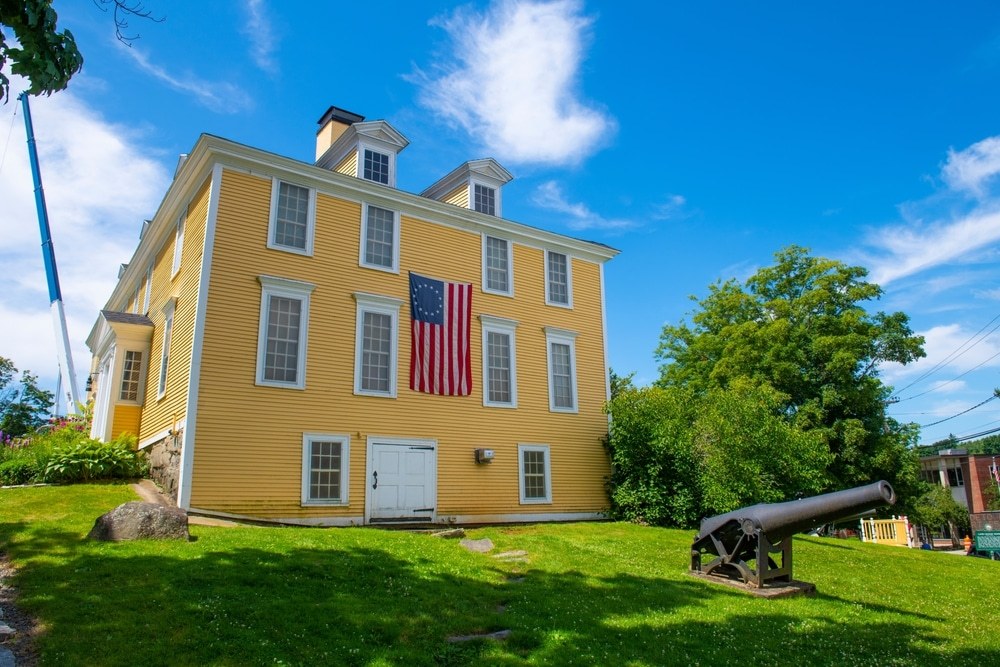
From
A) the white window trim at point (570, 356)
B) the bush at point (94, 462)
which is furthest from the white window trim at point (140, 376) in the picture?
the white window trim at point (570, 356)

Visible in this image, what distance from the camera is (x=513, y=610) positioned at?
28.5ft

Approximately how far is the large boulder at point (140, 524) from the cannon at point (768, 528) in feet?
28.4

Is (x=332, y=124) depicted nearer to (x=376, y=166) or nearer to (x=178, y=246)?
(x=376, y=166)

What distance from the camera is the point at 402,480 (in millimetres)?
17109

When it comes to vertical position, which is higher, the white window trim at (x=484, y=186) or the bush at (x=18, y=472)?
the white window trim at (x=484, y=186)

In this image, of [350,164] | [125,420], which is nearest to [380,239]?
[350,164]

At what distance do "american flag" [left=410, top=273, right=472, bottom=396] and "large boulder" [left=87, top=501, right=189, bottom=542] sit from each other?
25.8 ft

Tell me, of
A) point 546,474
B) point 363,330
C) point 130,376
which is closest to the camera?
point 363,330

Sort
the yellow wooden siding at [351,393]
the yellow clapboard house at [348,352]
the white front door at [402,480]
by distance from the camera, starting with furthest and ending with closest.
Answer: the white front door at [402,480]
the yellow clapboard house at [348,352]
the yellow wooden siding at [351,393]

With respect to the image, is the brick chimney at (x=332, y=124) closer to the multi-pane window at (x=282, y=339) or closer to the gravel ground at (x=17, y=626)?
the multi-pane window at (x=282, y=339)

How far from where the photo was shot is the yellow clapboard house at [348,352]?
15383 mm

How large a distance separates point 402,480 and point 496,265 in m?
7.31

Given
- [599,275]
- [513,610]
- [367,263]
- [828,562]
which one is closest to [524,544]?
[513,610]

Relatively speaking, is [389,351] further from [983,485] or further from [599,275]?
[983,485]
